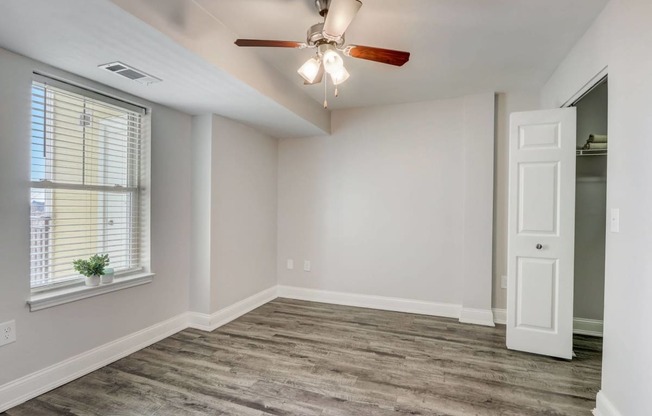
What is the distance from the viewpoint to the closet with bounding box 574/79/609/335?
306 centimetres

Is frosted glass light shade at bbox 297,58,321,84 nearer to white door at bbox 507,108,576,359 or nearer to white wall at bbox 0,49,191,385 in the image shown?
white wall at bbox 0,49,191,385

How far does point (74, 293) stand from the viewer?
2232mm

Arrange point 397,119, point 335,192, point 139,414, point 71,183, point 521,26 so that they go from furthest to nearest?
1. point 335,192
2. point 397,119
3. point 71,183
4. point 521,26
5. point 139,414

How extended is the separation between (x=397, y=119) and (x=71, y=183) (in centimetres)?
319

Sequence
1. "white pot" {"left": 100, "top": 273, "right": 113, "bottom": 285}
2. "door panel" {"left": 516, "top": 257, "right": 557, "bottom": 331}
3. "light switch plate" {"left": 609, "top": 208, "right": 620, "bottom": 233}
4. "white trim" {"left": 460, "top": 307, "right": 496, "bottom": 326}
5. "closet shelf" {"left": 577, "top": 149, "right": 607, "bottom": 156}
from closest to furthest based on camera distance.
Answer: "light switch plate" {"left": 609, "top": 208, "right": 620, "bottom": 233} < "white pot" {"left": 100, "top": 273, "right": 113, "bottom": 285} < "door panel" {"left": 516, "top": 257, "right": 557, "bottom": 331} < "closet shelf" {"left": 577, "top": 149, "right": 607, "bottom": 156} < "white trim" {"left": 460, "top": 307, "right": 496, "bottom": 326}

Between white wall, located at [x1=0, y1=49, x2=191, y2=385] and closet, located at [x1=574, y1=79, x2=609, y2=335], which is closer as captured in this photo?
white wall, located at [x1=0, y1=49, x2=191, y2=385]

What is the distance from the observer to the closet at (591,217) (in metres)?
3.06

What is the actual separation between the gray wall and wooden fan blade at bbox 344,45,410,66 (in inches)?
96.0

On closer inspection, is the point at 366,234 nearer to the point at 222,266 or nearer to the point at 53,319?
the point at 222,266

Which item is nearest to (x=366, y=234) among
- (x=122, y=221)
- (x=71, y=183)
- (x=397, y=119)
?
(x=397, y=119)

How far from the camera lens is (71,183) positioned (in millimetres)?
2281

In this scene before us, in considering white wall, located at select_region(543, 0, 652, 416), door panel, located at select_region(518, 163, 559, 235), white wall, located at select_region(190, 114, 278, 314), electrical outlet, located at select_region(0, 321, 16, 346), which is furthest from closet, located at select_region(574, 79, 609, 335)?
electrical outlet, located at select_region(0, 321, 16, 346)

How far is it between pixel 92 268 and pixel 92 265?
22 millimetres

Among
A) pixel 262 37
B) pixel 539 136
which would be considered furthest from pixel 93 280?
pixel 539 136
